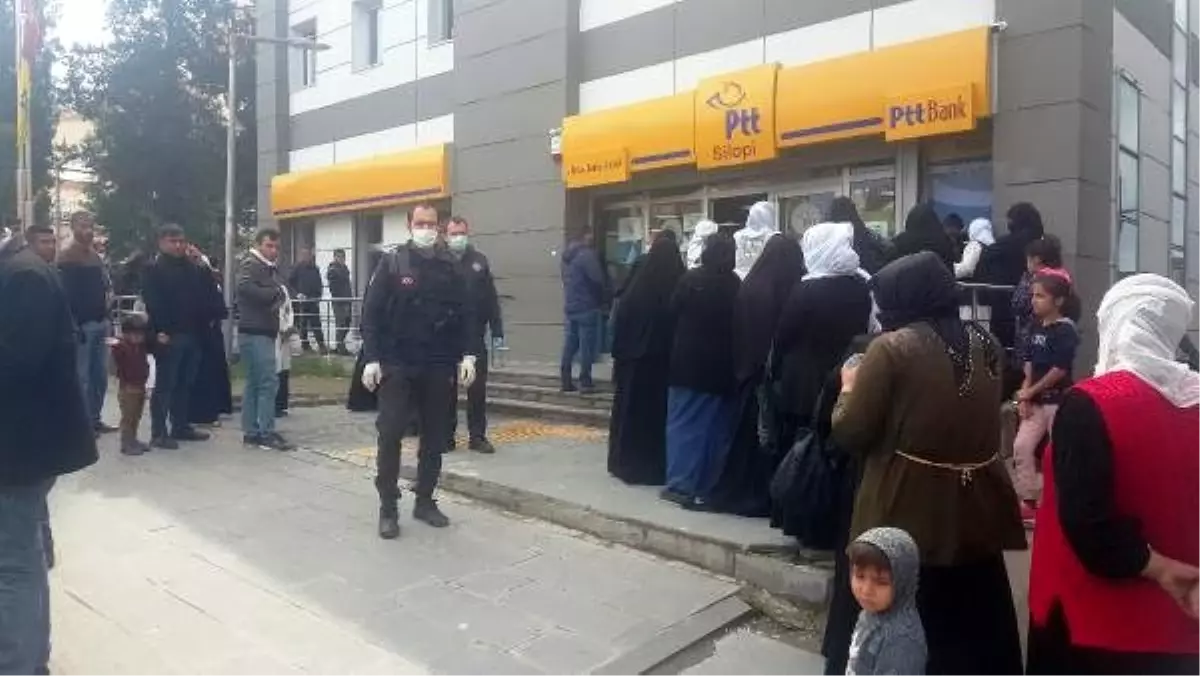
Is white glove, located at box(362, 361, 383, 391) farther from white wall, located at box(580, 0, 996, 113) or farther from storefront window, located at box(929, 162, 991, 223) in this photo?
white wall, located at box(580, 0, 996, 113)

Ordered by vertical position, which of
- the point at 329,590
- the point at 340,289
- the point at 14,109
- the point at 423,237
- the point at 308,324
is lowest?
the point at 329,590

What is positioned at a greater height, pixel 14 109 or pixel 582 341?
pixel 14 109

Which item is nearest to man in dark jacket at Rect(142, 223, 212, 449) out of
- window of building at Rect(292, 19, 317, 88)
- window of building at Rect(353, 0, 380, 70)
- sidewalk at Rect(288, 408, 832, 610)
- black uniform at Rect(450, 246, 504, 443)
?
sidewalk at Rect(288, 408, 832, 610)

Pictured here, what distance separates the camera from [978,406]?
10.7 ft

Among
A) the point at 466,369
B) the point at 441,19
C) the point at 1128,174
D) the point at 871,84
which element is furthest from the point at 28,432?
the point at 441,19

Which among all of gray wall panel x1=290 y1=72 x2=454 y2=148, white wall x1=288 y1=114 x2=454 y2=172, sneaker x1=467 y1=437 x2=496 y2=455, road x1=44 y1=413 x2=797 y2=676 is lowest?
road x1=44 y1=413 x2=797 y2=676

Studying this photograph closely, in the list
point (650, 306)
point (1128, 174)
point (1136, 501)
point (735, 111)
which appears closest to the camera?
point (1136, 501)

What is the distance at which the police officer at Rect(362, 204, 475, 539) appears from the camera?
5.97 metres

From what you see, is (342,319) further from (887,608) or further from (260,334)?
(887,608)

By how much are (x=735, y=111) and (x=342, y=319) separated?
811 cm

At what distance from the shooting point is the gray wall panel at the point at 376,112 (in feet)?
50.3

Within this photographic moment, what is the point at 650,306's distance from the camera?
6.56m

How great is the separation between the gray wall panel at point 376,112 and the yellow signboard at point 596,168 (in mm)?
3356

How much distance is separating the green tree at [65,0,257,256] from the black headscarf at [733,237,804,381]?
20144mm
